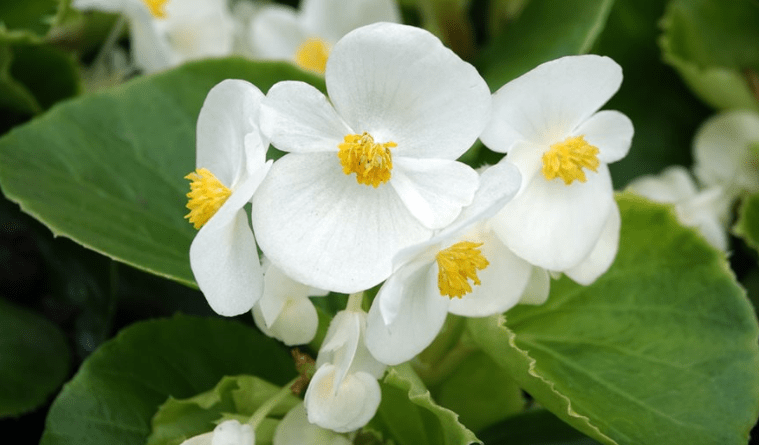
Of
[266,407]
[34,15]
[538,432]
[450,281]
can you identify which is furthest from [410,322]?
[34,15]

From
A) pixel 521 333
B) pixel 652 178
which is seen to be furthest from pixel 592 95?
pixel 652 178

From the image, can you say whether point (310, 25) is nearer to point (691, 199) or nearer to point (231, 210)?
point (691, 199)

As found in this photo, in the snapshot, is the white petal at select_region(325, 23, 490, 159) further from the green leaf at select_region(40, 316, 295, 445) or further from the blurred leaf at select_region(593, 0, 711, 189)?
the blurred leaf at select_region(593, 0, 711, 189)

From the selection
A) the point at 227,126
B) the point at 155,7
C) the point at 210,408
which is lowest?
the point at 210,408

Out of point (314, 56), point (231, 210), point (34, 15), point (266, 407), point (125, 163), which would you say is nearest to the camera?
point (231, 210)

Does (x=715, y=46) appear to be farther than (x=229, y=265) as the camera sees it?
Yes

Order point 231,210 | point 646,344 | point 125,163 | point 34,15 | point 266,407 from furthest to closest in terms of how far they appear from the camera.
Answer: point 34,15
point 125,163
point 646,344
point 266,407
point 231,210

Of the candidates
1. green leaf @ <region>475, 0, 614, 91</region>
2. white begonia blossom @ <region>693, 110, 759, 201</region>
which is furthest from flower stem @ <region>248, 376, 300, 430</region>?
white begonia blossom @ <region>693, 110, 759, 201</region>
